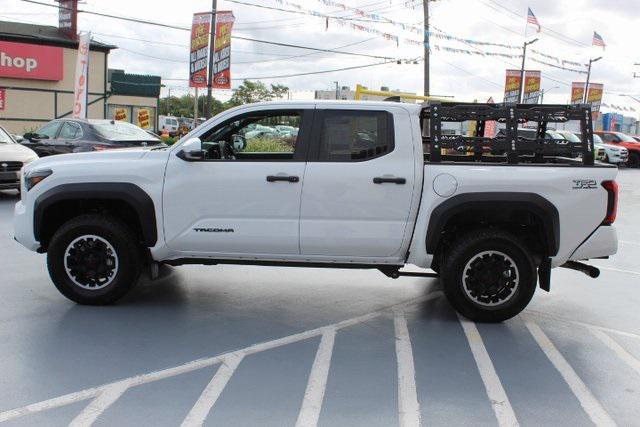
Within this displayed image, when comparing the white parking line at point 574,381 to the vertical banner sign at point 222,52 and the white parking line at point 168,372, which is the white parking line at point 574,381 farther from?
the vertical banner sign at point 222,52

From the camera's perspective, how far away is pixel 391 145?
5.64m

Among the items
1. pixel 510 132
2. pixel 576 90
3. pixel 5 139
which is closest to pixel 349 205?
pixel 510 132

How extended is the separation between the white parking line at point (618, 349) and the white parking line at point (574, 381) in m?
0.45

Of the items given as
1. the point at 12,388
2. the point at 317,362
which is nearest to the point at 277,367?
the point at 317,362

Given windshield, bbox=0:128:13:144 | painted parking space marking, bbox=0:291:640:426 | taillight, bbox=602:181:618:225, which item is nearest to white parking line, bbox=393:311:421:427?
painted parking space marking, bbox=0:291:640:426

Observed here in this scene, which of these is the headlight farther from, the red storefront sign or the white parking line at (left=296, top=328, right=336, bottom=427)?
the red storefront sign

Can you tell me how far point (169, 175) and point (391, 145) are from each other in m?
1.92

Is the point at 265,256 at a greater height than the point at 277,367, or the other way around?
the point at 265,256

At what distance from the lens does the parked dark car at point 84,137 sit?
532 inches

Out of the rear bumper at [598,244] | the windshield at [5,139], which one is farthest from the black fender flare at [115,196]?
the windshield at [5,139]

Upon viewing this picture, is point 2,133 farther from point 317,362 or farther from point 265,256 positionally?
point 317,362

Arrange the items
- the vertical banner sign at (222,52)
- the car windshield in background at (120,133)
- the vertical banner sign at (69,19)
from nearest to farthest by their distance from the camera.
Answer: the car windshield in background at (120,133)
the vertical banner sign at (222,52)
the vertical banner sign at (69,19)

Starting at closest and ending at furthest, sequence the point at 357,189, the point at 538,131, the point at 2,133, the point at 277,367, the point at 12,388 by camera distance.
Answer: the point at 12,388
the point at 277,367
the point at 357,189
the point at 538,131
the point at 2,133

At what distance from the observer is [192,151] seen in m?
5.57
